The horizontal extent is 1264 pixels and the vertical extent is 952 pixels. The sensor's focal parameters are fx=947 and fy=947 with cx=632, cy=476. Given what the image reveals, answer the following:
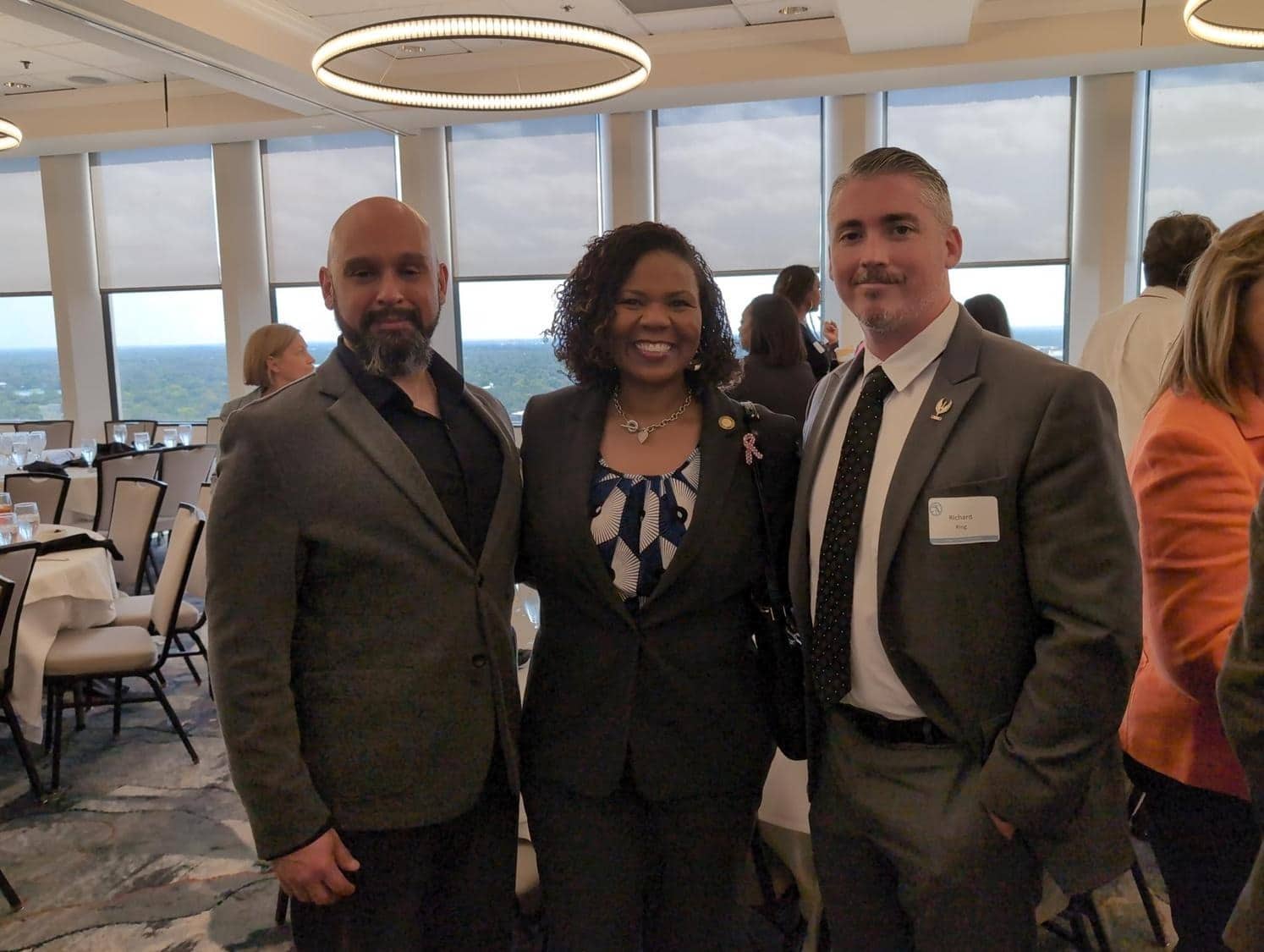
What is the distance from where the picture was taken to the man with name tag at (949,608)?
4.42 feet

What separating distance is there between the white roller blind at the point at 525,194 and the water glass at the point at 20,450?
13.2 ft

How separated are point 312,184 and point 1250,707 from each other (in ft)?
31.8

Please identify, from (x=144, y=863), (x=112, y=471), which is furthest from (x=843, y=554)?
(x=112, y=471)

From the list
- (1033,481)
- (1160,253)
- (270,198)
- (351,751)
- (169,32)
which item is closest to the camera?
(1033,481)

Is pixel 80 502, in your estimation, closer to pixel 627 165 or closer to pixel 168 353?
pixel 168 353

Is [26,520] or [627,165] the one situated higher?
[627,165]

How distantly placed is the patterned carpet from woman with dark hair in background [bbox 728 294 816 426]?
1.95 meters

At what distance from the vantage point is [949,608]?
4.60ft

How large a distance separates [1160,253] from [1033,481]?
2109 millimetres

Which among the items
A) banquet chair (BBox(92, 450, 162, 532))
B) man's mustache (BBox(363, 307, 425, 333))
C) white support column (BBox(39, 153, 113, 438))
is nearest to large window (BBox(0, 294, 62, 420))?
white support column (BBox(39, 153, 113, 438))

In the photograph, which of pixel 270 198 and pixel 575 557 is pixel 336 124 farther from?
pixel 575 557

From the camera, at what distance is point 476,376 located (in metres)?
9.42

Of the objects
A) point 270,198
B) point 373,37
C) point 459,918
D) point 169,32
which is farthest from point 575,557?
point 270,198

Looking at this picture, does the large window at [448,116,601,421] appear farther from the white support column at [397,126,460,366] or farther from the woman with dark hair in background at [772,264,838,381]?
the woman with dark hair in background at [772,264,838,381]
